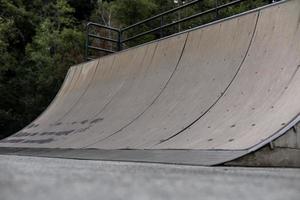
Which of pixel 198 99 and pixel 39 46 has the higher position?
pixel 39 46

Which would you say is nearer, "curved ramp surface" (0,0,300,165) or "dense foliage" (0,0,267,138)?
"curved ramp surface" (0,0,300,165)

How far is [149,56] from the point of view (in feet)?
26.8

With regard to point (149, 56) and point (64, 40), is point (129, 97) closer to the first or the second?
point (149, 56)

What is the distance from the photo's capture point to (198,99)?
589cm

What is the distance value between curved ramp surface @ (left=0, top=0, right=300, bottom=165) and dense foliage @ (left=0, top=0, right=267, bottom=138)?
32.9 feet

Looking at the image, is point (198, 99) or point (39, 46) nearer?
point (198, 99)

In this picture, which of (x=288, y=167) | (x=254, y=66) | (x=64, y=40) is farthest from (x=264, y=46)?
(x=64, y=40)

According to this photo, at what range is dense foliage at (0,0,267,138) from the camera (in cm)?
1968

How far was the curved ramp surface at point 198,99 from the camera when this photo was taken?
4.55 metres

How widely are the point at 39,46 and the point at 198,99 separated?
56.9 ft

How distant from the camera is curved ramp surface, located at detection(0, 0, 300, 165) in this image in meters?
4.55

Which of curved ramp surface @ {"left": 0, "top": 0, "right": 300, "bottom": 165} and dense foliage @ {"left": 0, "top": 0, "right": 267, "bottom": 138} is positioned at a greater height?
dense foliage @ {"left": 0, "top": 0, "right": 267, "bottom": 138}

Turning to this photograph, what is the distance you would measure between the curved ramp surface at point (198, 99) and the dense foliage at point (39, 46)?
10.0 m

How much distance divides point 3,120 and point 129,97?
1488cm
